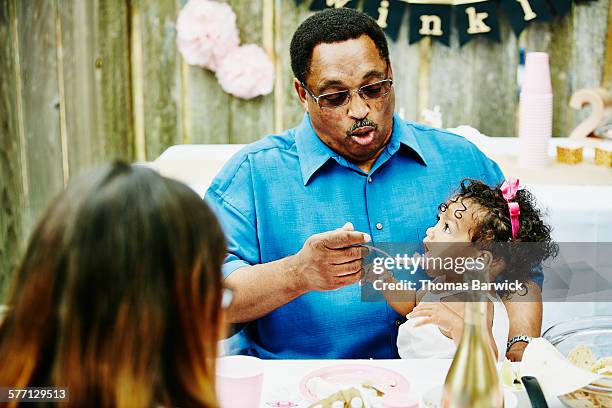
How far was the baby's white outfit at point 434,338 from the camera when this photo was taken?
147 centimetres

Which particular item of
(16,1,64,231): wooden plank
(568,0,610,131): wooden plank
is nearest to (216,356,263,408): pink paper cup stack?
(16,1,64,231): wooden plank

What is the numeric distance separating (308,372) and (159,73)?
1911mm

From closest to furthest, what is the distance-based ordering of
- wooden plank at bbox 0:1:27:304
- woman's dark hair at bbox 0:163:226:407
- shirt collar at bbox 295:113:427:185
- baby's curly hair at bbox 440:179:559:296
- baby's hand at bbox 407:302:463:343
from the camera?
woman's dark hair at bbox 0:163:226:407 < baby's hand at bbox 407:302:463:343 < baby's curly hair at bbox 440:179:559:296 < shirt collar at bbox 295:113:427:185 < wooden plank at bbox 0:1:27:304

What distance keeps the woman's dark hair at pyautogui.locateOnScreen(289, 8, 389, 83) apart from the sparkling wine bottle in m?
0.86

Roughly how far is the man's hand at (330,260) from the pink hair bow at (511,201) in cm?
32

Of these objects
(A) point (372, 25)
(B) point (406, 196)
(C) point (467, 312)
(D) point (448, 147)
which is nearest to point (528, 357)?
(C) point (467, 312)

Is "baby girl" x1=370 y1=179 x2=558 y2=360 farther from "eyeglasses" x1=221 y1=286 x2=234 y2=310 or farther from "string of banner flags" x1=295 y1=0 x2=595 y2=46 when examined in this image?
"string of banner flags" x1=295 y1=0 x2=595 y2=46

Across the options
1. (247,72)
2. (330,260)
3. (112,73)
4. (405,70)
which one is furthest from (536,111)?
(112,73)

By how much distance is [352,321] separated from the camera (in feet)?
5.23

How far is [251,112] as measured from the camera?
9.55 feet

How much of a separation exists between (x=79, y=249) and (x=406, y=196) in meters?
1.17

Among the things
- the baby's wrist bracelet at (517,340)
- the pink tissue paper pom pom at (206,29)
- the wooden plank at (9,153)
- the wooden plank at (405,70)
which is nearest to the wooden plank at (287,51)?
the pink tissue paper pom pom at (206,29)

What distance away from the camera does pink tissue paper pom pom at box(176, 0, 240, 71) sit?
2.77 meters

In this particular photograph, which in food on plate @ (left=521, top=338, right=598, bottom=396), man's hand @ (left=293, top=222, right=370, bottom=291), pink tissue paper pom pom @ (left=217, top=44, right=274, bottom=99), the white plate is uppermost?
pink tissue paper pom pom @ (left=217, top=44, right=274, bottom=99)
